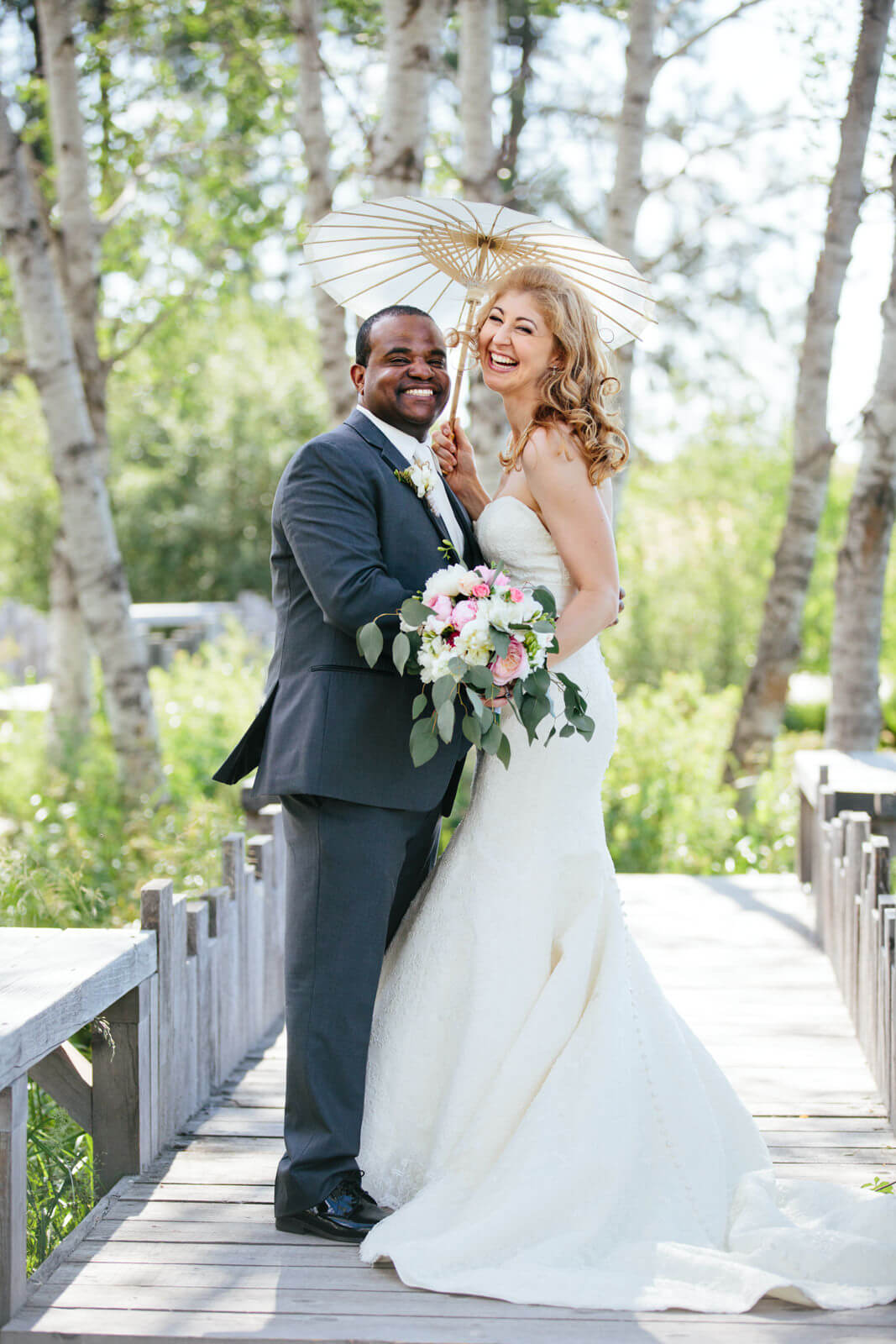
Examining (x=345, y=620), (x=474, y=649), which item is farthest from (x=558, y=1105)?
(x=345, y=620)

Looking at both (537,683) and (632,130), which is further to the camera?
(632,130)

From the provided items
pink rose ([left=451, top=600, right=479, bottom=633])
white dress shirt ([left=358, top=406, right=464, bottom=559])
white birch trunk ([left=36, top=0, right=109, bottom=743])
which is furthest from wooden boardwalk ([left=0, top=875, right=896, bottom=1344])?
white birch trunk ([left=36, top=0, right=109, bottom=743])

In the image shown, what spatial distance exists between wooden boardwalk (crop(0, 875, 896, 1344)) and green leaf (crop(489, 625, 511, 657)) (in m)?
1.33

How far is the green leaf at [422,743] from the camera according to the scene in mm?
2716

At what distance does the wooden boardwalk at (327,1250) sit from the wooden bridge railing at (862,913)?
14 cm

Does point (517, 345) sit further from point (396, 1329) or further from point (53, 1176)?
point (53, 1176)

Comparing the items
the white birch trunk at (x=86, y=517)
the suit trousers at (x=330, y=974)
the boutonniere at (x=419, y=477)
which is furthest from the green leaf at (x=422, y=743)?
the white birch trunk at (x=86, y=517)

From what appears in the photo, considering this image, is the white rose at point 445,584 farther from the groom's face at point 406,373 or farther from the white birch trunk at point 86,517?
the white birch trunk at point 86,517

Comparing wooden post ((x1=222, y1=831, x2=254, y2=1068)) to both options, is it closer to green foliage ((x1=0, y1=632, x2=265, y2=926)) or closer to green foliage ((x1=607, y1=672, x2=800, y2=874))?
green foliage ((x1=0, y1=632, x2=265, y2=926))

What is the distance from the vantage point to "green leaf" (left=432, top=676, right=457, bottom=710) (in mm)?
2631

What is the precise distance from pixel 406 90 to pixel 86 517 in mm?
3084

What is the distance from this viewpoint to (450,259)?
3555mm

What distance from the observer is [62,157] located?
864 centimetres

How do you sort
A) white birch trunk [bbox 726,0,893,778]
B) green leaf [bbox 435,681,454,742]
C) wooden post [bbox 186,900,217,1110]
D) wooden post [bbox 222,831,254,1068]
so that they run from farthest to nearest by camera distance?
white birch trunk [bbox 726,0,893,778] → wooden post [bbox 222,831,254,1068] → wooden post [bbox 186,900,217,1110] → green leaf [bbox 435,681,454,742]
